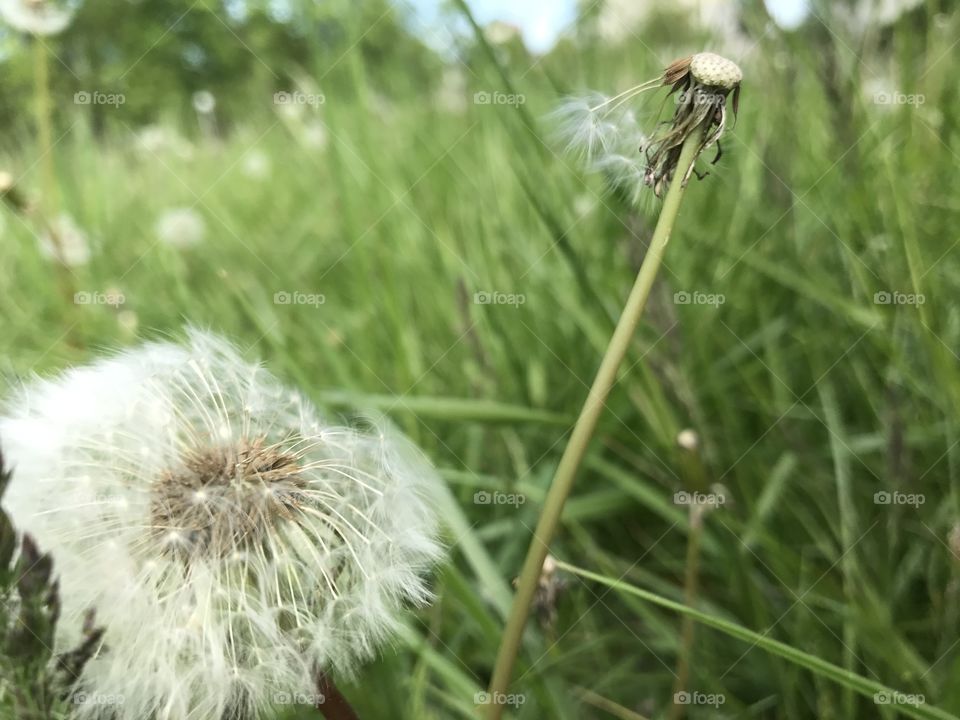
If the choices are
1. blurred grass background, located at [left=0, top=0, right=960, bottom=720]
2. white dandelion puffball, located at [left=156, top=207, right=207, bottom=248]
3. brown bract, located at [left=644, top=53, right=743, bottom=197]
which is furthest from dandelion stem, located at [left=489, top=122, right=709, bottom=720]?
→ white dandelion puffball, located at [left=156, top=207, right=207, bottom=248]

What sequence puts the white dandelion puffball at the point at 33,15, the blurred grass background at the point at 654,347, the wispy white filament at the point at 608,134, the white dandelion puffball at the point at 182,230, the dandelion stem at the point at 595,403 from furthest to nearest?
the white dandelion puffball at the point at 182,230, the white dandelion puffball at the point at 33,15, the blurred grass background at the point at 654,347, the wispy white filament at the point at 608,134, the dandelion stem at the point at 595,403

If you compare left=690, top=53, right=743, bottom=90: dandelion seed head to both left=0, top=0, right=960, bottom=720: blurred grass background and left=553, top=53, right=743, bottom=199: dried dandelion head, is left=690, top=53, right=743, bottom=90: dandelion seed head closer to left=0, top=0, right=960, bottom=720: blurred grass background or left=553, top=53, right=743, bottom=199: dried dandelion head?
left=553, top=53, right=743, bottom=199: dried dandelion head

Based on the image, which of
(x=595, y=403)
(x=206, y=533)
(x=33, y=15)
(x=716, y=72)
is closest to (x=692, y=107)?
(x=716, y=72)

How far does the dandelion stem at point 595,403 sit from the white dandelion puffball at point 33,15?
179 centimetres

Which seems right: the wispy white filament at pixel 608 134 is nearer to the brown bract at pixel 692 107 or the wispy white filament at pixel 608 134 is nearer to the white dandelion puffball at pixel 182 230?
the brown bract at pixel 692 107

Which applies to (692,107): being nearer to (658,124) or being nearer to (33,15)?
(658,124)

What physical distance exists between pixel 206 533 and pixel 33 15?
1778 millimetres

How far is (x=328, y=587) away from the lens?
1.93 feet

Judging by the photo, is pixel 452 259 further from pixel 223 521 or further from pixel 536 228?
pixel 223 521

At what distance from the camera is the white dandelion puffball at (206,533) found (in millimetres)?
551

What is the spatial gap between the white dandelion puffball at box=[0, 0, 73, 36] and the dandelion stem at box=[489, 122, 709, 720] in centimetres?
179

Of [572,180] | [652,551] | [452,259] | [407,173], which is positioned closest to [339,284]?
[407,173]

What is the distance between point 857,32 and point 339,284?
1332 millimetres

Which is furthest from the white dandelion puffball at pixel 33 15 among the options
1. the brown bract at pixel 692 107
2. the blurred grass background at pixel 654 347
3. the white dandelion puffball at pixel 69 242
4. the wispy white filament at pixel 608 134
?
the brown bract at pixel 692 107
